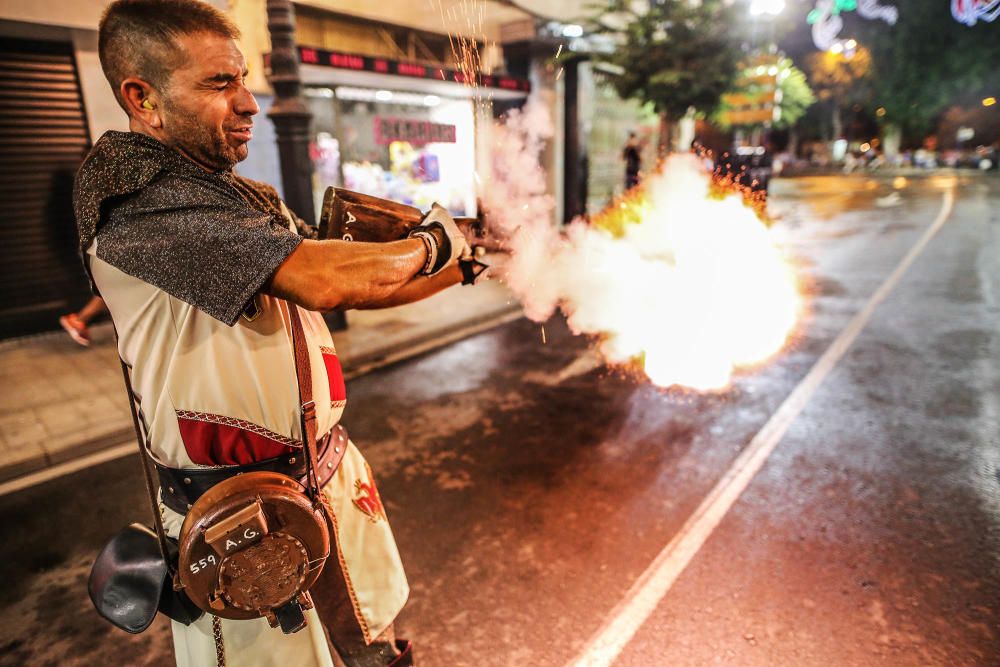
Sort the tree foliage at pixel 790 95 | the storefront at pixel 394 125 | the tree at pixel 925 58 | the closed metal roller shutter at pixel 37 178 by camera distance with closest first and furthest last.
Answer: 1. the closed metal roller shutter at pixel 37 178
2. the storefront at pixel 394 125
3. the tree foliage at pixel 790 95
4. the tree at pixel 925 58

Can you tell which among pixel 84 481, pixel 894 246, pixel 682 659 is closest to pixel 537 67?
pixel 894 246

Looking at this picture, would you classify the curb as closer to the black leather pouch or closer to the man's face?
the black leather pouch

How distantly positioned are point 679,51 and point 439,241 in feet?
47.5

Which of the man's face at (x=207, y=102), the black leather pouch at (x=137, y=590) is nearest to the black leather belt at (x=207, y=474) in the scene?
the black leather pouch at (x=137, y=590)

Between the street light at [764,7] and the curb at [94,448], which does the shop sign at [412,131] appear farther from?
the street light at [764,7]

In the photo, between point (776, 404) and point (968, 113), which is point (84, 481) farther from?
point (968, 113)

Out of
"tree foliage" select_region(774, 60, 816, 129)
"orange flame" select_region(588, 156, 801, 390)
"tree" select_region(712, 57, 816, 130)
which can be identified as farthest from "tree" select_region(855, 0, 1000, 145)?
"orange flame" select_region(588, 156, 801, 390)

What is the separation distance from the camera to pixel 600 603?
9.61ft

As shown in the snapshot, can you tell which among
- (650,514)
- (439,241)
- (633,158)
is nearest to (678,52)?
(633,158)

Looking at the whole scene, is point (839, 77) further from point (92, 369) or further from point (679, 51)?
point (92, 369)

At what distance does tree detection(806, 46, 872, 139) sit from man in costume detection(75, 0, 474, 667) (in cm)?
5136

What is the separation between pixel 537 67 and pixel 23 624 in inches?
566

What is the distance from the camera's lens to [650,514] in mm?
3660

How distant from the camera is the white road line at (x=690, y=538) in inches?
106
